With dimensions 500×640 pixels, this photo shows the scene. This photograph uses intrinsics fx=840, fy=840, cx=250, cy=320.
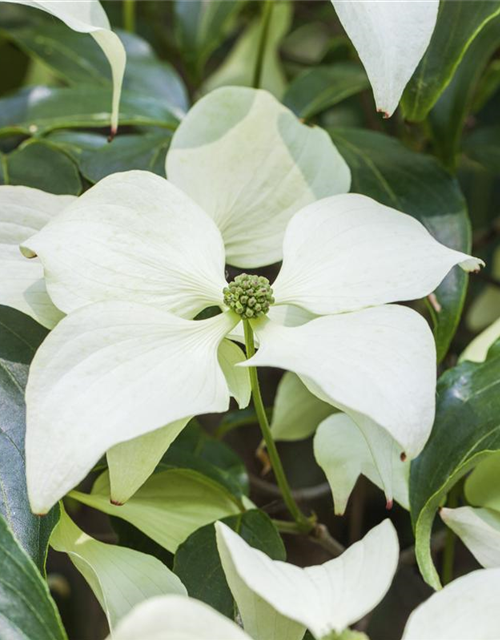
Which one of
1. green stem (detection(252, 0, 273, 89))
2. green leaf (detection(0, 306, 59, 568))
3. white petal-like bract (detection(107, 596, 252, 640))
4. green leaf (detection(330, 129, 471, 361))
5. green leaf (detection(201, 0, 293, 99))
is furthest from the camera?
green leaf (detection(201, 0, 293, 99))

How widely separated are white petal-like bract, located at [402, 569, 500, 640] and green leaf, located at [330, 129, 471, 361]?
166 mm

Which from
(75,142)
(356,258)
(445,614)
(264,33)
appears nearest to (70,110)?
(75,142)

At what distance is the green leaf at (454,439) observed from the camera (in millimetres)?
340

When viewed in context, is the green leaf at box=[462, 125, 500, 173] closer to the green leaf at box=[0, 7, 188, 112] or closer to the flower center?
the green leaf at box=[0, 7, 188, 112]

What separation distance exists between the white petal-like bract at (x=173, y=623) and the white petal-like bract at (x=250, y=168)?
→ 7.9 inches

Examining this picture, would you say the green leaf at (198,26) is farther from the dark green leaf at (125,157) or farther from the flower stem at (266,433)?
the flower stem at (266,433)

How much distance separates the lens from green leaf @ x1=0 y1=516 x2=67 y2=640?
27 centimetres

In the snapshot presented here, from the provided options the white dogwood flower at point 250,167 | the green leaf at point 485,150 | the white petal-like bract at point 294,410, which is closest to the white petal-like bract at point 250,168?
the white dogwood flower at point 250,167

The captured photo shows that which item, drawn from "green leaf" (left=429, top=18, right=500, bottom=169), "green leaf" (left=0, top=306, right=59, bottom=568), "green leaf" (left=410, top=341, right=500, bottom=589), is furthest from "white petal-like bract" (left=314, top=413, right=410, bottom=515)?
"green leaf" (left=429, top=18, right=500, bottom=169)

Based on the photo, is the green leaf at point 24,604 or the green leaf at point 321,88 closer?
the green leaf at point 24,604

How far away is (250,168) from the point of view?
1.27 ft

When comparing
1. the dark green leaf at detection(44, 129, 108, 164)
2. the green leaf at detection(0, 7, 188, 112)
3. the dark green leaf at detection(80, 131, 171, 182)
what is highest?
the dark green leaf at detection(80, 131, 171, 182)

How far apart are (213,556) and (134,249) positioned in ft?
0.43

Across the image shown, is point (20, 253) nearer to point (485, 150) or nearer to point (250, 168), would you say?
point (250, 168)
